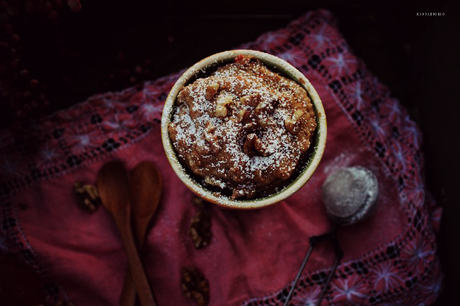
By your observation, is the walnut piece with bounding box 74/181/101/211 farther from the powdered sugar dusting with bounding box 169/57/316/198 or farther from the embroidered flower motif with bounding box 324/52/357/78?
the embroidered flower motif with bounding box 324/52/357/78

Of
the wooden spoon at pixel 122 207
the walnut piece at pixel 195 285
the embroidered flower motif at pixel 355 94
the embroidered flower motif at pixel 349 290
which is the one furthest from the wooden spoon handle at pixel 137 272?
the embroidered flower motif at pixel 355 94

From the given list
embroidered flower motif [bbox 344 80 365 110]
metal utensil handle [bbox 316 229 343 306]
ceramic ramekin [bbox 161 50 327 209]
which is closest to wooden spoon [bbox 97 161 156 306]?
ceramic ramekin [bbox 161 50 327 209]

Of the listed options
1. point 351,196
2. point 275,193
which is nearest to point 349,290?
point 351,196

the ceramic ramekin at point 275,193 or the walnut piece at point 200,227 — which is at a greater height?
the ceramic ramekin at point 275,193

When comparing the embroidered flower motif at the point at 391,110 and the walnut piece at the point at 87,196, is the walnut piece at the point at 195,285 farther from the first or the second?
the embroidered flower motif at the point at 391,110

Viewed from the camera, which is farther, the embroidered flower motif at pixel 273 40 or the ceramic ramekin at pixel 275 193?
the embroidered flower motif at pixel 273 40

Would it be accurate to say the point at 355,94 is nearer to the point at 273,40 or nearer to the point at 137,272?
the point at 273,40
